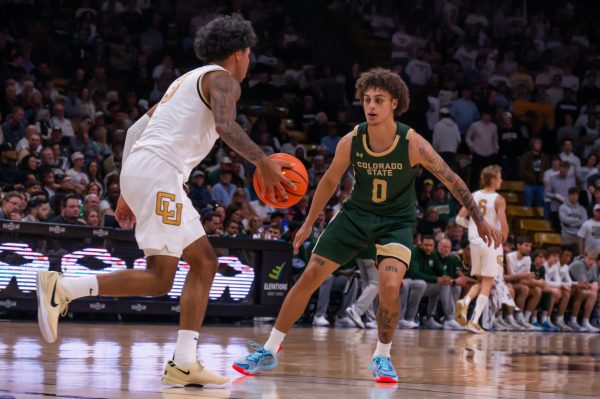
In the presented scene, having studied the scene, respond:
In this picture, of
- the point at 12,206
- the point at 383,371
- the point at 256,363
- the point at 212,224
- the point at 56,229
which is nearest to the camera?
the point at 383,371

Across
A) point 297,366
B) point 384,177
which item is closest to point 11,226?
point 297,366

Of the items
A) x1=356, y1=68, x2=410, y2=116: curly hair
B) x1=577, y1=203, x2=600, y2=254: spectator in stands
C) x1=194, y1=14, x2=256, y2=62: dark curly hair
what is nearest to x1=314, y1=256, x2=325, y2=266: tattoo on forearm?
x1=356, y1=68, x2=410, y2=116: curly hair

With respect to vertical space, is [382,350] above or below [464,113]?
below

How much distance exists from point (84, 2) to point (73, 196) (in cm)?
759

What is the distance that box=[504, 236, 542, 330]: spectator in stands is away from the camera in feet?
53.7

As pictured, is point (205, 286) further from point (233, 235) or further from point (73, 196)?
point (233, 235)

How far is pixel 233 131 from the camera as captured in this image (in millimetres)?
5020

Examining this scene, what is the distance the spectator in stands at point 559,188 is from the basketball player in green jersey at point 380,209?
1318 cm

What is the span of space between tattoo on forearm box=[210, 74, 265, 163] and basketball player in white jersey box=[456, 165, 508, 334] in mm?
7946

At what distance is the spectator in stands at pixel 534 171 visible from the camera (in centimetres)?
1964

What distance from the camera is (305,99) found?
19.5 m

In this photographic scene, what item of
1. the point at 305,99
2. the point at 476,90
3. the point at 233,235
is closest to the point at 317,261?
the point at 233,235

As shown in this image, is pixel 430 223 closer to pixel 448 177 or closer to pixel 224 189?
pixel 224 189

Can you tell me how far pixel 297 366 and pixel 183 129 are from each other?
2.37 m
